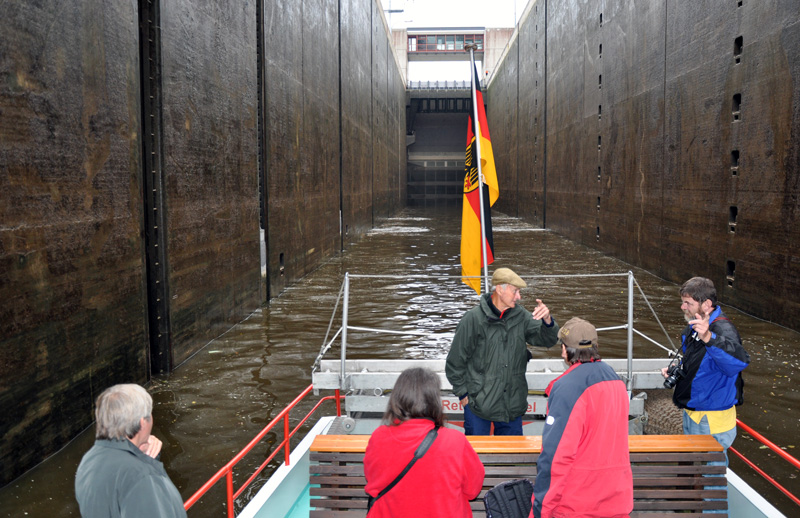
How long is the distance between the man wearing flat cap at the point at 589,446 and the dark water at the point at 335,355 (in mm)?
2740

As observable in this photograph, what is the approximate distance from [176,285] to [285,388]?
76.4 inches

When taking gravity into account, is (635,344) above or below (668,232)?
below

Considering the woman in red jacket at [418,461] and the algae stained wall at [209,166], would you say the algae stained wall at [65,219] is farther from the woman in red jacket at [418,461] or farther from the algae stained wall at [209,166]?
the woman in red jacket at [418,461]

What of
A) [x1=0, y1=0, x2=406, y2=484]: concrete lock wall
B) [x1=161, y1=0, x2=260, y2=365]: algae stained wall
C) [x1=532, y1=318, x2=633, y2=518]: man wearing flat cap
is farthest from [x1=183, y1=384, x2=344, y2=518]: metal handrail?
[x1=161, y1=0, x2=260, y2=365]: algae stained wall

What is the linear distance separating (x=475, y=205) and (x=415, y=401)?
4570mm

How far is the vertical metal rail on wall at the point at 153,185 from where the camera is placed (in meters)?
7.76

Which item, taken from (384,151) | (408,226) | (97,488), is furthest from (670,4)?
(384,151)

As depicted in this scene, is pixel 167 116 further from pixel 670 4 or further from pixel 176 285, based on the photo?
pixel 670 4

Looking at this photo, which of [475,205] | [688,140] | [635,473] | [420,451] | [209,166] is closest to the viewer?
[420,451]

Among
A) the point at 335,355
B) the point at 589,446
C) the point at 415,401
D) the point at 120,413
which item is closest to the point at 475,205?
the point at 335,355

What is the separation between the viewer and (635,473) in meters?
3.68

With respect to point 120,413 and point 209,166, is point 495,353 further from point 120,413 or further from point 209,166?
point 209,166

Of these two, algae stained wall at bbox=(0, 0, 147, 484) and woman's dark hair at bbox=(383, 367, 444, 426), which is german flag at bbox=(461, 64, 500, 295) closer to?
algae stained wall at bbox=(0, 0, 147, 484)

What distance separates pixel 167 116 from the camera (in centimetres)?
805
